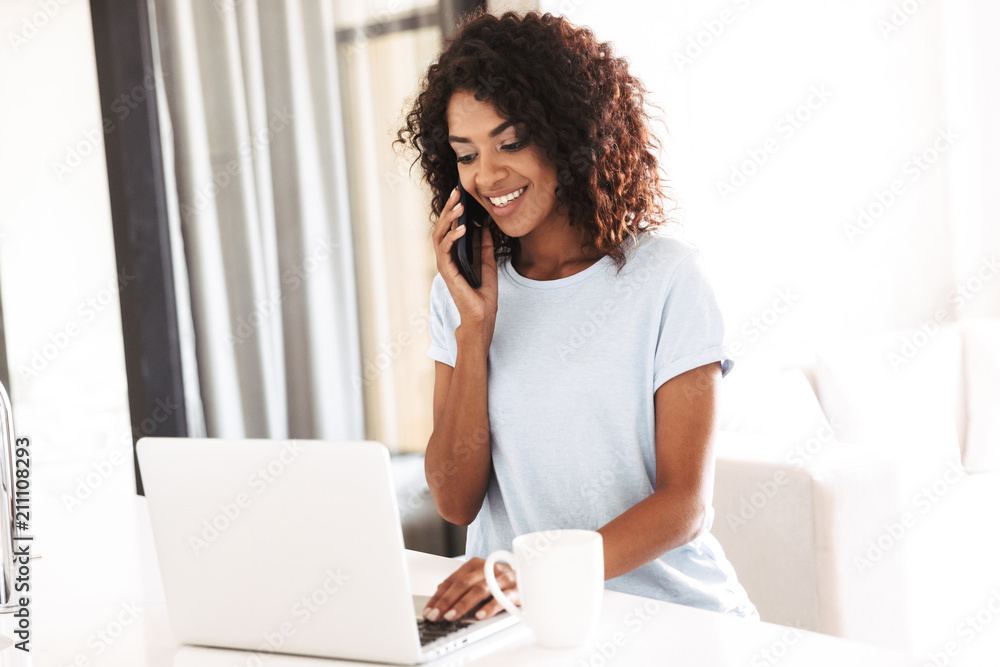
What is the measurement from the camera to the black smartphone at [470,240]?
1.33 metres

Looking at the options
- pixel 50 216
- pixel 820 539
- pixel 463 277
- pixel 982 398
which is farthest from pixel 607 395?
pixel 982 398

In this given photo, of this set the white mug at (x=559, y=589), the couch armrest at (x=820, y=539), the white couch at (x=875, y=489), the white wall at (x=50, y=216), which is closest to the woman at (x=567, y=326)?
the white mug at (x=559, y=589)

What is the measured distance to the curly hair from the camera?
1271 mm

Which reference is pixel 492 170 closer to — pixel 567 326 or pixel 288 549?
pixel 567 326

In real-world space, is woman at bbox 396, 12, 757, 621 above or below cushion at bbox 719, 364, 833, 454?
above

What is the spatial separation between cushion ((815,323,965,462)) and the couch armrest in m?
0.52

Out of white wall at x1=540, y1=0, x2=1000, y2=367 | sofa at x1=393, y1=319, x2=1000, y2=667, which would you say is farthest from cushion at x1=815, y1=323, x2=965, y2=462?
white wall at x1=540, y1=0, x2=1000, y2=367

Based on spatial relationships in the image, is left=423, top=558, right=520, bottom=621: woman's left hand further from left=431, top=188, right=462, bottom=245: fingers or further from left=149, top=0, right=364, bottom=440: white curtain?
left=149, top=0, right=364, bottom=440: white curtain

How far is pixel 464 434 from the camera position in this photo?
50.8 inches

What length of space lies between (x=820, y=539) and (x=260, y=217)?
157 cm

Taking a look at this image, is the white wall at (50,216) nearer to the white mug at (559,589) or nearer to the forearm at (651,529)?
the forearm at (651,529)

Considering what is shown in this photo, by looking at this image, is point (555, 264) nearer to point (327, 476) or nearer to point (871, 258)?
point (327, 476)

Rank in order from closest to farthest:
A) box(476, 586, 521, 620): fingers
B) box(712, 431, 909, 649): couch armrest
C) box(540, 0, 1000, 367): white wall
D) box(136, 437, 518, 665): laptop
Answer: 1. box(136, 437, 518, 665): laptop
2. box(476, 586, 521, 620): fingers
3. box(712, 431, 909, 649): couch armrest
4. box(540, 0, 1000, 367): white wall

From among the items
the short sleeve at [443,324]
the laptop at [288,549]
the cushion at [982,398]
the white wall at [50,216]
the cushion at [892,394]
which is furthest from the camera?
the cushion at [982,398]
